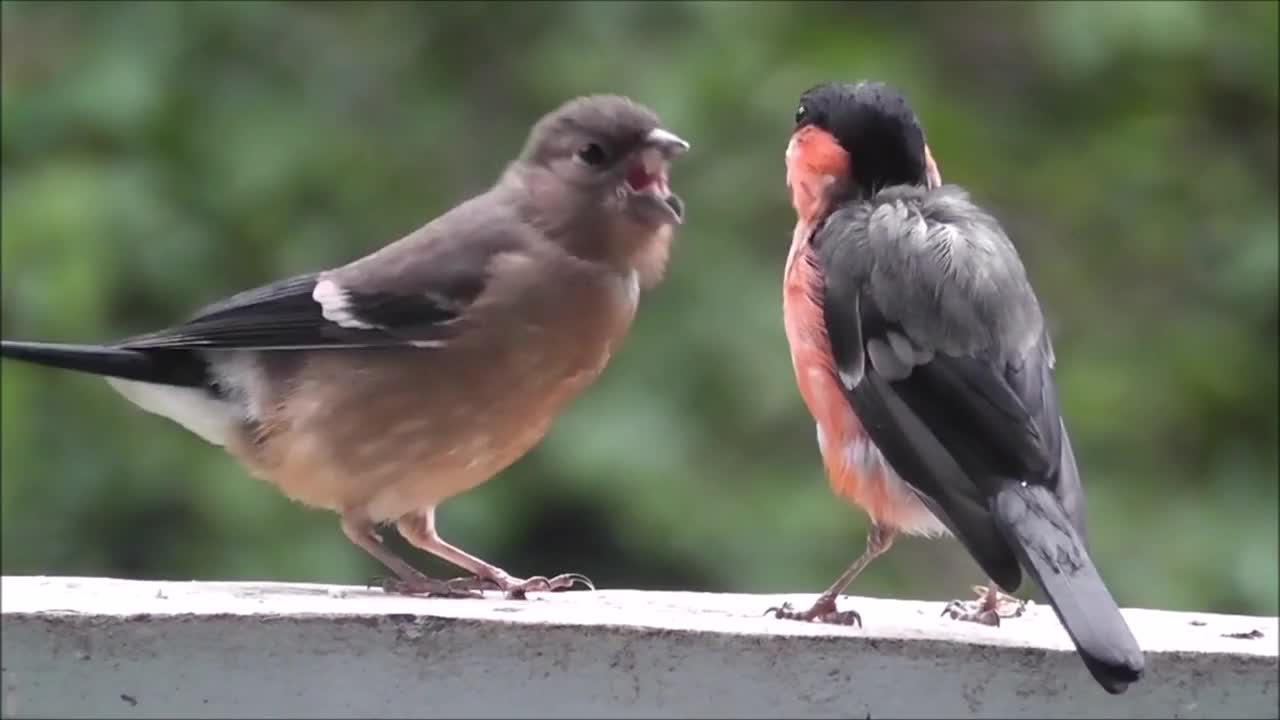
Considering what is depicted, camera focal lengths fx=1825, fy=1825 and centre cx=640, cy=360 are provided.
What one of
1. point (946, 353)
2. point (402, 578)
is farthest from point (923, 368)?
point (402, 578)

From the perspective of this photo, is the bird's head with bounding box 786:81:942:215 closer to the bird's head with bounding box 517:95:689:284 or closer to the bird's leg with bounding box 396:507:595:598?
the bird's head with bounding box 517:95:689:284

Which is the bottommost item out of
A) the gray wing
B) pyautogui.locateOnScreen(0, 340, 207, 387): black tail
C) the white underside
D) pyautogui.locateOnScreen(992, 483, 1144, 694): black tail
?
pyautogui.locateOnScreen(992, 483, 1144, 694): black tail

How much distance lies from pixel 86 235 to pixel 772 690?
5.75 ft

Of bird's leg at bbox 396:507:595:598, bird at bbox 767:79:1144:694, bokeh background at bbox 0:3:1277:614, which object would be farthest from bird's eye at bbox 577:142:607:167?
bokeh background at bbox 0:3:1277:614

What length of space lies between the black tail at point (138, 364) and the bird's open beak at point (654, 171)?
2.04 ft

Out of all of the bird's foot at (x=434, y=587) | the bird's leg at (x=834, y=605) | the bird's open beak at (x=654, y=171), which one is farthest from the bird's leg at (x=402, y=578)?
the bird's open beak at (x=654, y=171)

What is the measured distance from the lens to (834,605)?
2.07 m

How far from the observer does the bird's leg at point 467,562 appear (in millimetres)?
2324

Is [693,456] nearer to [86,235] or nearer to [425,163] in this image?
[425,163]

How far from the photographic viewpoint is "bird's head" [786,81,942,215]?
7.76 feet

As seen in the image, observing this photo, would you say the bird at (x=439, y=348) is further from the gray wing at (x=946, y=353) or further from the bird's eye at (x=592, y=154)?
the gray wing at (x=946, y=353)

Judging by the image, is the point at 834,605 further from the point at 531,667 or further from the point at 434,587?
the point at 434,587

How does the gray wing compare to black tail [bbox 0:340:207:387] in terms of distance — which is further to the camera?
black tail [bbox 0:340:207:387]

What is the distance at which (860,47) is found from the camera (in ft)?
11.4
